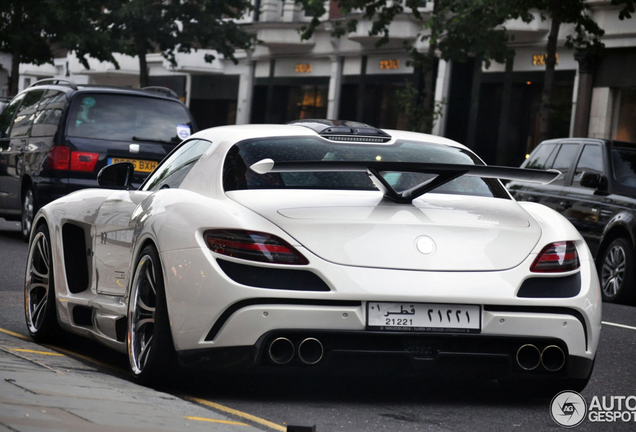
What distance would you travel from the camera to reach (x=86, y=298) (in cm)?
685

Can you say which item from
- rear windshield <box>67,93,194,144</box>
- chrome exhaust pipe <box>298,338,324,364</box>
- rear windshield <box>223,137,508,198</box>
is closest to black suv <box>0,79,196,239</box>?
rear windshield <box>67,93,194,144</box>

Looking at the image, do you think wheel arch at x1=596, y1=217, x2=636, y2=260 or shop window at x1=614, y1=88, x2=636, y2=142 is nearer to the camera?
wheel arch at x1=596, y1=217, x2=636, y2=260

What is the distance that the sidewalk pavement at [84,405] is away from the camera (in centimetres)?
420

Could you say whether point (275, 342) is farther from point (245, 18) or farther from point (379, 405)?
point (245, 18)

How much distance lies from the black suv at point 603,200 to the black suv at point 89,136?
452 centimetres

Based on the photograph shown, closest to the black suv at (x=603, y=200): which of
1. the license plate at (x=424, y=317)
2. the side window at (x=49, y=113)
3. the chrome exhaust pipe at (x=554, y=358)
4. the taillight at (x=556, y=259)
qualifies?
the side window at (x=49, y=113)

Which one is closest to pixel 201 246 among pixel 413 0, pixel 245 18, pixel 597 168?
pixel 597 168

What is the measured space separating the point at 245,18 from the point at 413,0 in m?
19.4

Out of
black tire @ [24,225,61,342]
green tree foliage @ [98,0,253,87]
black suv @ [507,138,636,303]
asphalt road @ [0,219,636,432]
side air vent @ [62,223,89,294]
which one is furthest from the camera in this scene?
green tree foliage @ [98,0,253,87]

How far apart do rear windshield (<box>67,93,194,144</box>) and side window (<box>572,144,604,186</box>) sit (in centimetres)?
463

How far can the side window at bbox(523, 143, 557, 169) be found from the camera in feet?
51.9

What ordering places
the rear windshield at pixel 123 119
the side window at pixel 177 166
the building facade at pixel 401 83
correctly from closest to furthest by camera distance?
the side window at pixel 177 166 < the rear windshield at pixel 123 119 < the building facade at pixel 401 83

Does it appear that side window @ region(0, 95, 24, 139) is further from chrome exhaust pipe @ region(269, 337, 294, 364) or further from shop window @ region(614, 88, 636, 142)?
shop window @ region(614, 88, 636, 142)

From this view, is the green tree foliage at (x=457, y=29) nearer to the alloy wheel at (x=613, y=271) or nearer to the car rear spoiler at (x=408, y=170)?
the alloy wheel at (x=613, y=271)
